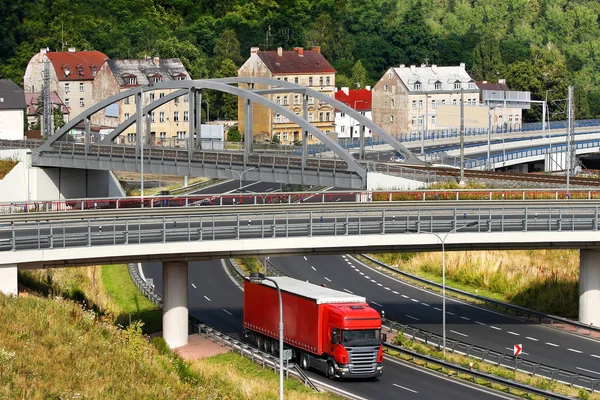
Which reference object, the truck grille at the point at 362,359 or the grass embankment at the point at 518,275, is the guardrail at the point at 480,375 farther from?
the grass embankment at the point at 518,275

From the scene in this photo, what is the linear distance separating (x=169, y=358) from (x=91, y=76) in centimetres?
10250

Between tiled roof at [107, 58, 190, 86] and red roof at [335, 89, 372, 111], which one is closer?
tiled roof at [107, 58, 190, 86]

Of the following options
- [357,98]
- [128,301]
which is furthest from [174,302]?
[357,98]

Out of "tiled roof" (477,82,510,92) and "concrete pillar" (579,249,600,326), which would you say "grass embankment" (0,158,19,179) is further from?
"tiled roof" (477,82,510,92)

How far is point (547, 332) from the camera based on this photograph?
204ft

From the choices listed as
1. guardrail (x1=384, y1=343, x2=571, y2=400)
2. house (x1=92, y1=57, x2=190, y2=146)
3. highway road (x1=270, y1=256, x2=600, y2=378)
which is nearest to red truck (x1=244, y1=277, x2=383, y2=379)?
guardrail (x1=384, y1=343, x2=571, y2=400)

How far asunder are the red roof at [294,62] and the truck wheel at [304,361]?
10014 centimetres

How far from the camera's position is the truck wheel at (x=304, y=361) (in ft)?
173

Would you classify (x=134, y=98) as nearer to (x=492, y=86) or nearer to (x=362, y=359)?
(x=492, y=86)

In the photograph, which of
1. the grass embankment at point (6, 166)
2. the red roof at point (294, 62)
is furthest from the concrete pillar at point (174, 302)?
the red roof at point (294, 62)

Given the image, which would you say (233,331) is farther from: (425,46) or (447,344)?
(425,46)

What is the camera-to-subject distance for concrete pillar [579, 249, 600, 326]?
61938 mm

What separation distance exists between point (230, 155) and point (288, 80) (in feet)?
207

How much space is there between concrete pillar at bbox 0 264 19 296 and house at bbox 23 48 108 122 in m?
94.1
